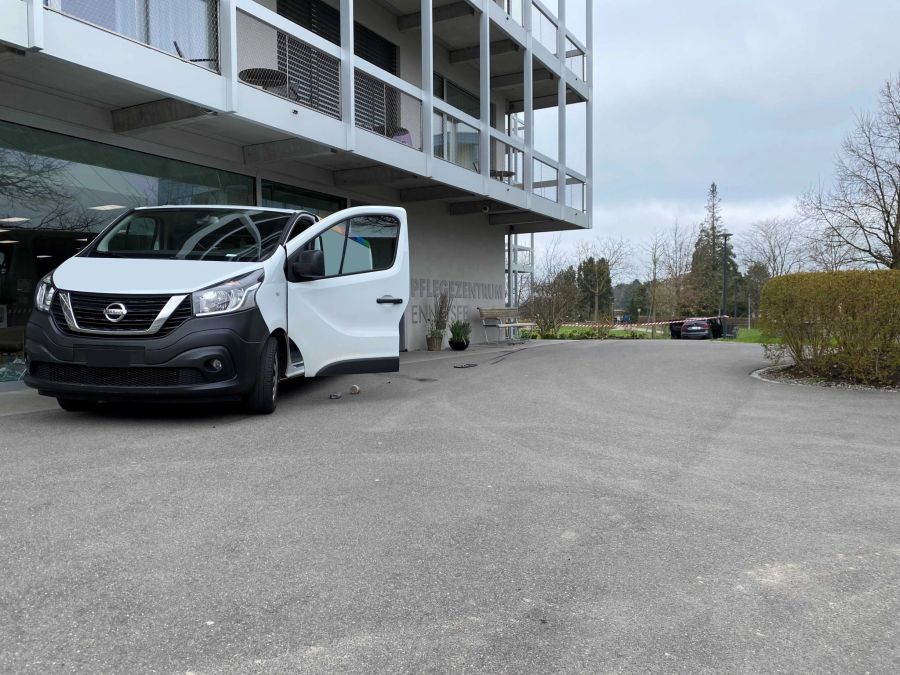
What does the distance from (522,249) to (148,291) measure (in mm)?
43718

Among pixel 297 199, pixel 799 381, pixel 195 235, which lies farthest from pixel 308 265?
pixel 799 381

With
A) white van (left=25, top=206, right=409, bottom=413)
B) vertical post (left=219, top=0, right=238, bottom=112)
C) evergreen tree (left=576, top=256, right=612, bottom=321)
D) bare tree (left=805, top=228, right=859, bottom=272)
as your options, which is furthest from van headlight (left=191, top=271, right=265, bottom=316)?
evergreen tree (left=576, top=256, right=612, bottom=321)

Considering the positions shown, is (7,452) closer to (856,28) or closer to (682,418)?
(682,418)

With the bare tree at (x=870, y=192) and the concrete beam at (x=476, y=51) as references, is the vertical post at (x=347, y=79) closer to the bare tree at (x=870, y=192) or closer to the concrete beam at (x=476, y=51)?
the concrete beam at (x=476, y=51)

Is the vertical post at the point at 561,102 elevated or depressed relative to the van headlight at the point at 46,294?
elevated

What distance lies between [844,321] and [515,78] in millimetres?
12983

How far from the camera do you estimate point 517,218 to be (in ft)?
64.0

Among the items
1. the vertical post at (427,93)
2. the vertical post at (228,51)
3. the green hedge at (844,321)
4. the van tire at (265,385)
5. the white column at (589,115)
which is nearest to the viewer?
the van tire at (265,385)

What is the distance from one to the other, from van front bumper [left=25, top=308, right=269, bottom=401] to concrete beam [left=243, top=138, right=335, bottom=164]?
564 centimetres

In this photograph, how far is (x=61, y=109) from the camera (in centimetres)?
863

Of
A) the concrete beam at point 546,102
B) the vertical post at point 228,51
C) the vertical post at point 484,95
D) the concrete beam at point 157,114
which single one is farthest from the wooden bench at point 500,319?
the concrete beam at point 157,114

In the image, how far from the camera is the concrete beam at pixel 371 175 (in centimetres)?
1307

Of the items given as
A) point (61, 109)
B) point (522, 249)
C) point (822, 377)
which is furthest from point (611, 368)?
point (522, 249)

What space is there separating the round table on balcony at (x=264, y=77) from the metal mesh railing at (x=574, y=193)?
35.5 feet
